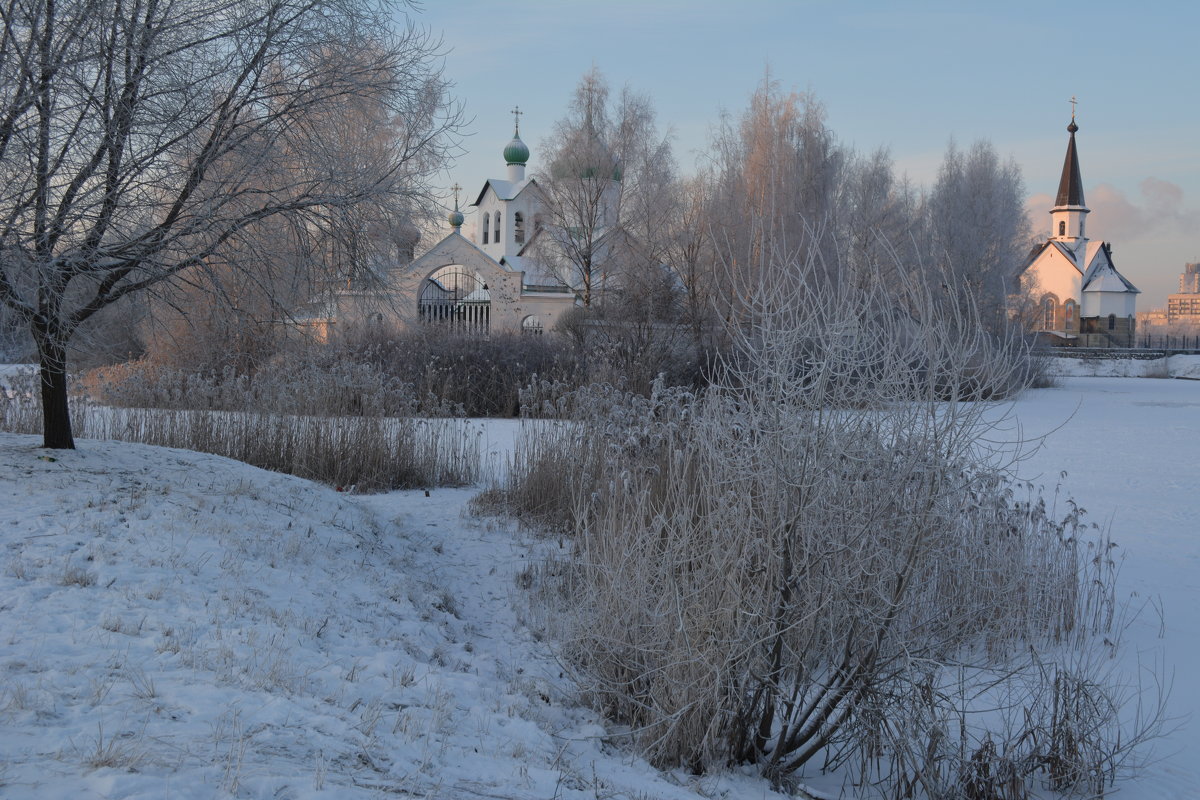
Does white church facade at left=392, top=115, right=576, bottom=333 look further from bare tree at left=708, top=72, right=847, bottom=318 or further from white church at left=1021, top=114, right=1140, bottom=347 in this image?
white church at left=1021, top=114, right=1140, bottom=347

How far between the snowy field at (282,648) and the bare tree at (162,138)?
135 cm

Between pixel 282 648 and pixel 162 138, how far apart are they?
344 cm

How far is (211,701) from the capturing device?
136 inches

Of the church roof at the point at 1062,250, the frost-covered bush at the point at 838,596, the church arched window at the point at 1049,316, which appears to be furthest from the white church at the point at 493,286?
the church roof at the point at 1062,250

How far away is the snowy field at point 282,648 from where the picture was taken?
3068 mm

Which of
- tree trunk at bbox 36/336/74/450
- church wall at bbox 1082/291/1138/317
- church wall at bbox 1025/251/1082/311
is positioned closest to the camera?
tree trunk at bbox 36/336/74/450

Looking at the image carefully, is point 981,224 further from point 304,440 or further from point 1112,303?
point 1112,303

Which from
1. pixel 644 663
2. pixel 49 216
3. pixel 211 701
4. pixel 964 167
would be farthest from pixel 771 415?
pixel 964 167

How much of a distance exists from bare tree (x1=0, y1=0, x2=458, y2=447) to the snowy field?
135 cm

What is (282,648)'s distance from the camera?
420 centimetres

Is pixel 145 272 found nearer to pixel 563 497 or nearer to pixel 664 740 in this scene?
pixel 563 497

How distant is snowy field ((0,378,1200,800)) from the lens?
3068 mm

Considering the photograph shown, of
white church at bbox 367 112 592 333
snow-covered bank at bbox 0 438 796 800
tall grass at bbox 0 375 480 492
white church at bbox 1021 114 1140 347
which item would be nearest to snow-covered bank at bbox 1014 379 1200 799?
snow-covered bank at bbox 0 438 796 800

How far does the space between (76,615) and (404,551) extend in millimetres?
2780
